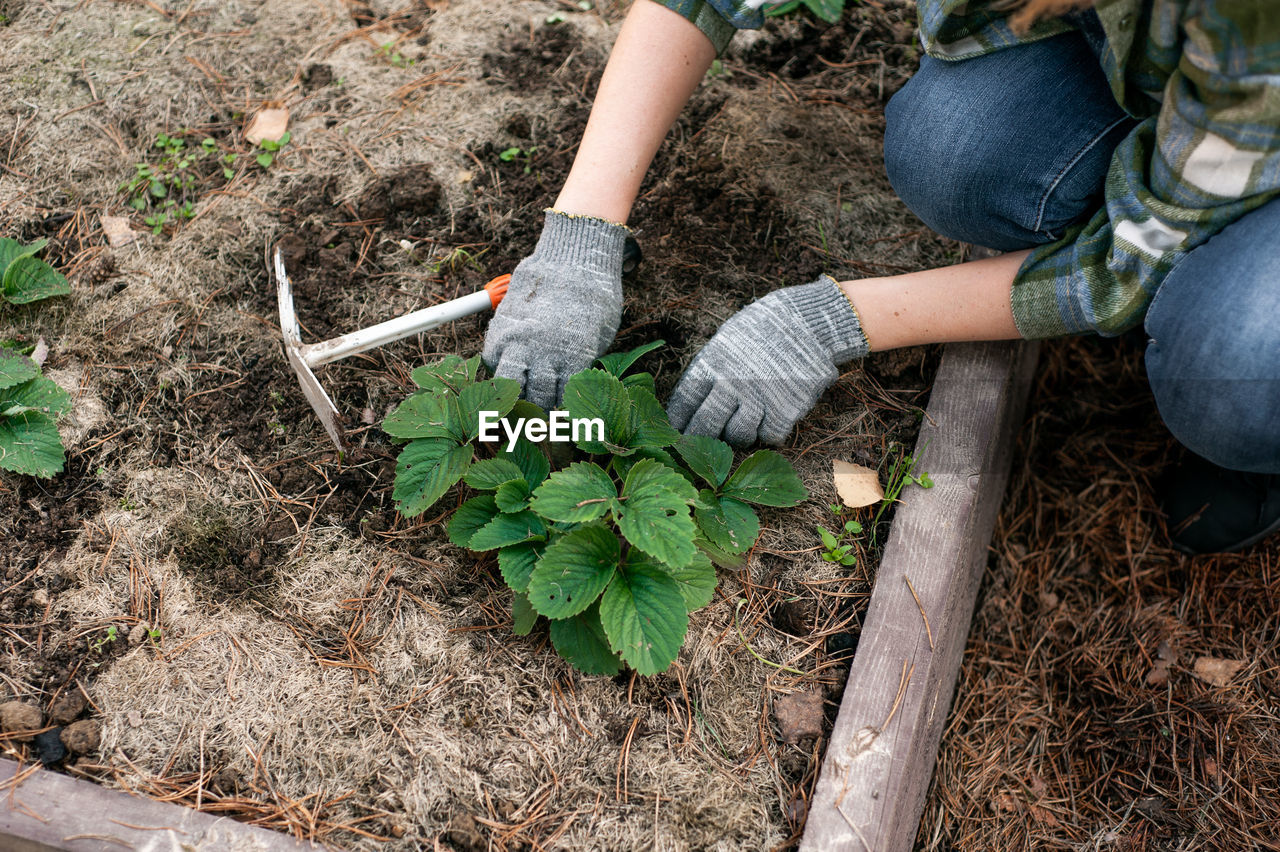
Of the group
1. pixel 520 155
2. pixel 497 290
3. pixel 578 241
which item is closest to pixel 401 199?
pixel 520 155

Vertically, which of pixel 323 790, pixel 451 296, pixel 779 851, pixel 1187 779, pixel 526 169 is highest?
A: pixel 526 169

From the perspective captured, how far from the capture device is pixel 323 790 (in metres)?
1.46

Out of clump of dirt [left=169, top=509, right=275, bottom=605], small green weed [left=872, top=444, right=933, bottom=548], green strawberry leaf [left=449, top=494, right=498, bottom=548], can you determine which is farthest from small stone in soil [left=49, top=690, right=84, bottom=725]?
small green weed [left=872, top=444, right=933, bottom=548]

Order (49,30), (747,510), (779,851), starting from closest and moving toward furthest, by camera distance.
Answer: (779,851), (747,510), (49,30)

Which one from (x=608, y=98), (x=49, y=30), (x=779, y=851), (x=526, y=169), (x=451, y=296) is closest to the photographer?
(x=779, y=851)

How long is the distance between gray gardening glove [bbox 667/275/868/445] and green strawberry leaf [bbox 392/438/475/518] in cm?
49

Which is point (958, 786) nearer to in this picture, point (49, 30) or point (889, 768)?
point (889, 768)

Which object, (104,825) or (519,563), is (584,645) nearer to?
(519,563)

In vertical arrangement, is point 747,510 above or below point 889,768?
above

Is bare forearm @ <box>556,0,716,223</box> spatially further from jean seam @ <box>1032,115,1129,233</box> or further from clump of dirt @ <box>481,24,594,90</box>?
jean seam @ <box>1032,115,1129,233</box>

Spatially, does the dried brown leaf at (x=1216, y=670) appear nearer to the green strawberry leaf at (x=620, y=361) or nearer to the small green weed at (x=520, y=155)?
the green strawberry leaf at (x=620, y=361)

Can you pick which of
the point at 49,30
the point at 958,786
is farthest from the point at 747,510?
the point at 49,30

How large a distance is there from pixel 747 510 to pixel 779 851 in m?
0.63

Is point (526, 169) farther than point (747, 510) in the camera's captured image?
Yes
